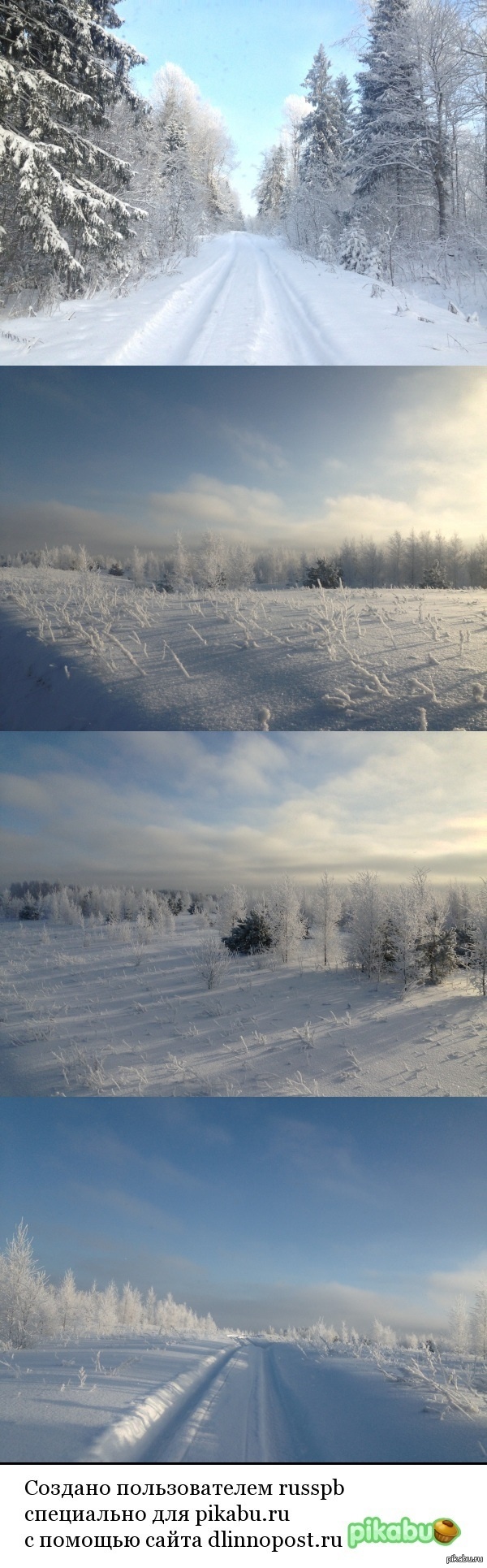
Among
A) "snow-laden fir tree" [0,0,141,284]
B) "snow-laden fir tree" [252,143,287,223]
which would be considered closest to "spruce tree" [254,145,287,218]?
"snow-laden fir tree" [252,143,287,223]

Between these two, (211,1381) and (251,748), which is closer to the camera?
(211,1381)

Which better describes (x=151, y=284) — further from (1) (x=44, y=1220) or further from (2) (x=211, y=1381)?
(2) (x=211, y=1381)

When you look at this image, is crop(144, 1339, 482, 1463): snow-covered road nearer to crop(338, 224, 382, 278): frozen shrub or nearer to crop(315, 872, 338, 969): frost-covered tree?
crop(315, 872, 338, 969): frost-covered tree

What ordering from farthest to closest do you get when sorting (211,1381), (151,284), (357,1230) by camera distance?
(151,284), (357,1230), (211,1381)

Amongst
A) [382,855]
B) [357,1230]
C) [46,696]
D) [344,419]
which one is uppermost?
[344,419]

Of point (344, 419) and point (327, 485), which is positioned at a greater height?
point (344, 419)

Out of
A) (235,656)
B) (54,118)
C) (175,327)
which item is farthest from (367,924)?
(54,118)

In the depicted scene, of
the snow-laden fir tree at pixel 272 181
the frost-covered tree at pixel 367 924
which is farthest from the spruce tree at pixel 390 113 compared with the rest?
the frost-covered tree at pixel 367 924

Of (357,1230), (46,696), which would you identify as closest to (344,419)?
(46,696)

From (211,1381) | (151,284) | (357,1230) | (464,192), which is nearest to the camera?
Result: (211,1381)
